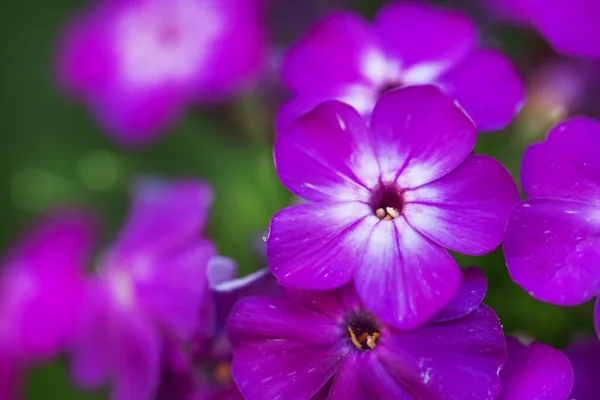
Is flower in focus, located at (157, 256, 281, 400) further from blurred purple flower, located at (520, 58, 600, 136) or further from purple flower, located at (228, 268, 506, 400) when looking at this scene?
blurred purple flower, located at (520, 58, 600, 136)

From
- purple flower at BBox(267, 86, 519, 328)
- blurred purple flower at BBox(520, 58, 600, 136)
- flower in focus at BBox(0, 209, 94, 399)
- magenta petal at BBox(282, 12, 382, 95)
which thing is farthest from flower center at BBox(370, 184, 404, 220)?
flower in focus at BBox(0, 209, 94, 399)

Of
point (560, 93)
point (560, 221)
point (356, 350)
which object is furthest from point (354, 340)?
point (560, 93)

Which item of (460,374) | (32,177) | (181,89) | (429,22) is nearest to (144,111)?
(181,89)

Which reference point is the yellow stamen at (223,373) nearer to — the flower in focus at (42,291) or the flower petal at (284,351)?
the flower petal at (284,351)

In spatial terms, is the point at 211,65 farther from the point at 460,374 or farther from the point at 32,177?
the point at 460,374

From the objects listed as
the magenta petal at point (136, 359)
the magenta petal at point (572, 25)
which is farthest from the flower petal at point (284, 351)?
the magenta petal at point (572, 25)

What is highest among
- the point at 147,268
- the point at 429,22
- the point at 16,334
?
the point at 429,22

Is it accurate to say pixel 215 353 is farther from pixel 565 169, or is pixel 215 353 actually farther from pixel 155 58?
pixel 155 58
